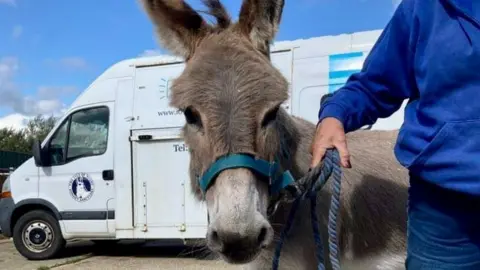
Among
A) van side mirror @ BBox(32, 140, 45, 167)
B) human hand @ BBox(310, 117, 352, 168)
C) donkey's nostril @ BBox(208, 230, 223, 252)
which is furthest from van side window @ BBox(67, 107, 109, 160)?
human hand @ BBox(310, 117, 352, 168)

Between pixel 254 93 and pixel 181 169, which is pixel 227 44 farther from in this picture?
pixel 181 169

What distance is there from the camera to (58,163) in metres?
9.73

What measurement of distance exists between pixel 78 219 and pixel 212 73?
752 centimetres

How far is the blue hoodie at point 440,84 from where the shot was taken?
1.76 meters

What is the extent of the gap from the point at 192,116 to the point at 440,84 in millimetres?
1303

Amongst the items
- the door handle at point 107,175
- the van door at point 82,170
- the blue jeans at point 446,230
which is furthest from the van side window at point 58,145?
the blue jeans at point 446,230

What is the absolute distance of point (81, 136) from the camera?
976 cm

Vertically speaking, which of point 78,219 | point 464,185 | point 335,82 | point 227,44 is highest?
point 335,82

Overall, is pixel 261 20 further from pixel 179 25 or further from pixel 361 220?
pixel 361 220

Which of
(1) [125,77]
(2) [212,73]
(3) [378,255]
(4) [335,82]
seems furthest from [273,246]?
(1) [125,77]

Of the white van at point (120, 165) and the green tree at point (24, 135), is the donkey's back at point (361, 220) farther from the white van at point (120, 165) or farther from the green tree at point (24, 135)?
the green tree at point (24, 135)

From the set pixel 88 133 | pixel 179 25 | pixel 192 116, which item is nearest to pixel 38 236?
pixel 88 133

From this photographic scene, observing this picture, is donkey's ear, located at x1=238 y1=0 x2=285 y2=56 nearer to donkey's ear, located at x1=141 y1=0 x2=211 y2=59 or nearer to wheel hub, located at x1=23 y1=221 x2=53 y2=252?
donkey's ear, located at x1=141 y1=0 x2=211 y2=59

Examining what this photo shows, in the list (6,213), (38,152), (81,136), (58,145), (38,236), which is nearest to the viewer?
(38,152)
